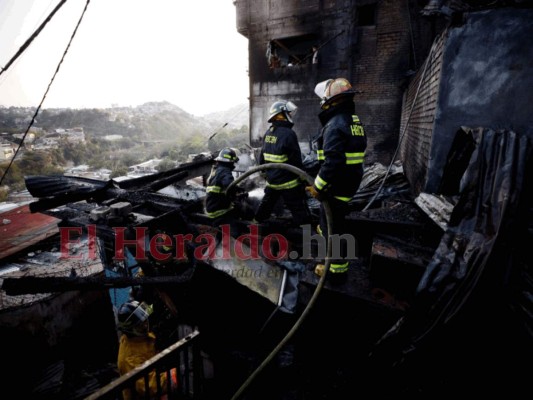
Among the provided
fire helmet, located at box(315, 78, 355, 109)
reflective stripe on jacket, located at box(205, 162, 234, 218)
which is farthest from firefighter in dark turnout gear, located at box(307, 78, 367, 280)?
reflective stripe on jacket, located at box(205, 162, 234, 218)

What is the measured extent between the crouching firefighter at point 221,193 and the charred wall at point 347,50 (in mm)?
7013

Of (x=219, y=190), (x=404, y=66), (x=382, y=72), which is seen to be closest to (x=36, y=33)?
(x=219, y=190)

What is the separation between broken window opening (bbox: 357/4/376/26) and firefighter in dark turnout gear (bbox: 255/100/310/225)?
8.04 meters

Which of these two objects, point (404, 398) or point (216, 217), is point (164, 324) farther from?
point (404, 398)

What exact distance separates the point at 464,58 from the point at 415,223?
1.99 meters

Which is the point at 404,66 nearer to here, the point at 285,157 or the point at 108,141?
the point at 285,157

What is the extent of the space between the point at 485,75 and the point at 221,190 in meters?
3.69

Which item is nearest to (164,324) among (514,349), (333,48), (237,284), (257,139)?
(237,284)

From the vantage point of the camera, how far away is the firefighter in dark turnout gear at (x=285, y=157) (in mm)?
3852

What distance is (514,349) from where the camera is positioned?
1.72m

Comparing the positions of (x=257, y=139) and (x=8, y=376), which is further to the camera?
(x=257, y=139)

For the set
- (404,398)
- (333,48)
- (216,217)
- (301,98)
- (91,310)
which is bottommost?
(91,310)

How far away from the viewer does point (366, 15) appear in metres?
9.38

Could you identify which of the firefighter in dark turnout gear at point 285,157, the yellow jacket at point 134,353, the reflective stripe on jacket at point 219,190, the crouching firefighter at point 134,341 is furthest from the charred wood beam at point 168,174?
A: the firefighter in dark turnout gear at point 285,157
